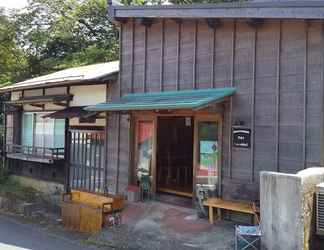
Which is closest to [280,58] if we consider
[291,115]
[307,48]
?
[307,48]

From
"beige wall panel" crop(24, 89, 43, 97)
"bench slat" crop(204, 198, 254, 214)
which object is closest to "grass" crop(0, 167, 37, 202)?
"beige wall panel" crop(24, 89, 43, 97)

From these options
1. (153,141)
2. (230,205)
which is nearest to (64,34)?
(153,141)

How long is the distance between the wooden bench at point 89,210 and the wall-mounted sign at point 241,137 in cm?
348

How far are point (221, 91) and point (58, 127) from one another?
790cm

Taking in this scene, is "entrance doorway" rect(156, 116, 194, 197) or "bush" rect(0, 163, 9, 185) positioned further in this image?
"bush" rect(0, 163, 9, 185)

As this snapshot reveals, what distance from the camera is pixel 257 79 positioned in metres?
9.75

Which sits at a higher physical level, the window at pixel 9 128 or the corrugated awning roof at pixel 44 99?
the corrugated awning roof at pixel 44 99

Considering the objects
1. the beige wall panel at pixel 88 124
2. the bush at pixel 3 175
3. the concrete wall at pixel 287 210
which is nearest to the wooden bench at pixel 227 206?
the concrete wall at pixel 287 210

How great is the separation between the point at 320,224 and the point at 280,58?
370 cm

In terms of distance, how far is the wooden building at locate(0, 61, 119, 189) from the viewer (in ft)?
44.8

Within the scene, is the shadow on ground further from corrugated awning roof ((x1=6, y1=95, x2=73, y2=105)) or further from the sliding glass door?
corrugated awning roof ((x1=6, y1=95, x2=73, y2=105))

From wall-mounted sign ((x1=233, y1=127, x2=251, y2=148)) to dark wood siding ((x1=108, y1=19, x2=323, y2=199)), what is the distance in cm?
13

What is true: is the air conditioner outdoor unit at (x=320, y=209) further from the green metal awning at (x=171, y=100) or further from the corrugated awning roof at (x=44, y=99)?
the corrugated awning roof at (x=44, y=99)

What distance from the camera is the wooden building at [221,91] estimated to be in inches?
352
